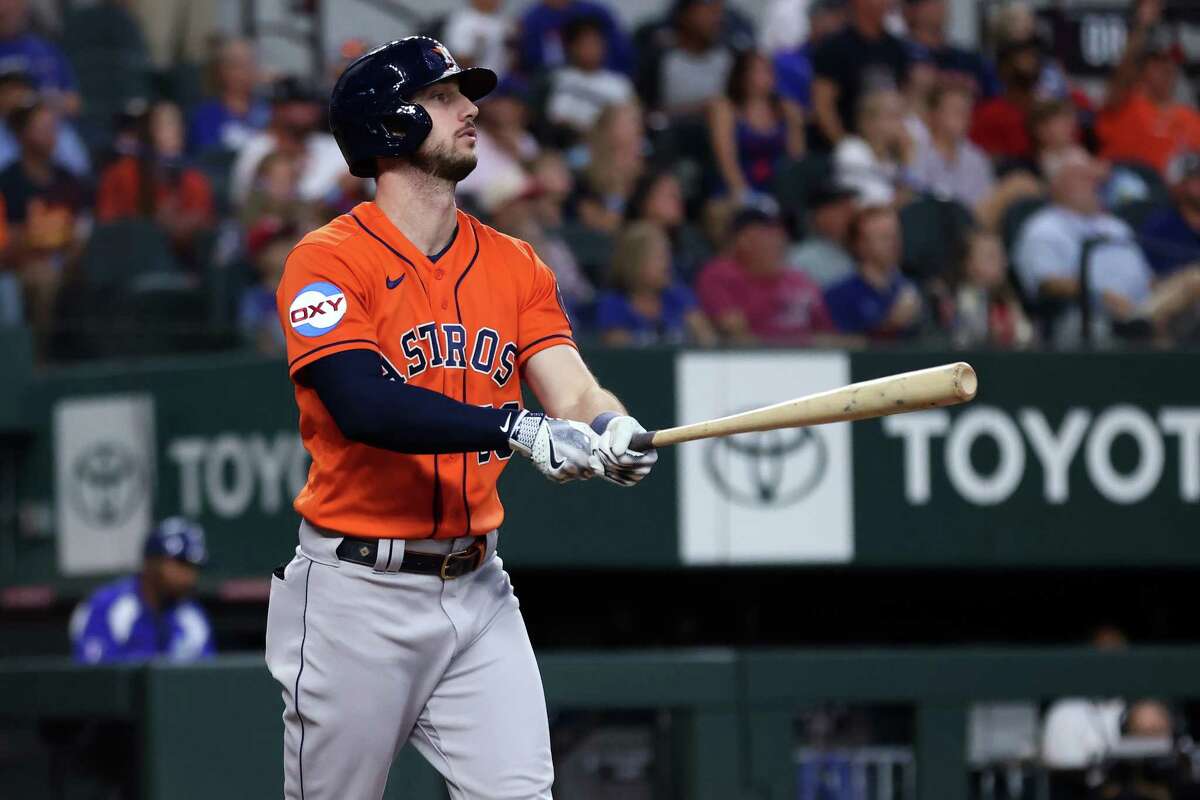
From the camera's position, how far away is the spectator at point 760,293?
8.55 metres

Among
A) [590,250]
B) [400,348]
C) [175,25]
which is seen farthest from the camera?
[175,25]

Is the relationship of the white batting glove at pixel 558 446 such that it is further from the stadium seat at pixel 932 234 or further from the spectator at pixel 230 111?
the spectator at pixel 230 111

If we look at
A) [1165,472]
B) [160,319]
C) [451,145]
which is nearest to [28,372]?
[160,319]

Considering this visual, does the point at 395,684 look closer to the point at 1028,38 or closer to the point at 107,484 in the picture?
the point at 107,484

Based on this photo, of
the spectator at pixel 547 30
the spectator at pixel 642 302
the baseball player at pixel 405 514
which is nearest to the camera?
the baseball player at pixel 405 514

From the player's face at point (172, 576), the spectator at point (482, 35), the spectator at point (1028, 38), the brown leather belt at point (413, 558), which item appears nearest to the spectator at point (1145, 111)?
the spectator at point (1028, 38)

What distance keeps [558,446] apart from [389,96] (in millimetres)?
774

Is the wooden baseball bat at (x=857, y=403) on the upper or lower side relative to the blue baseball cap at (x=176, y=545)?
upper

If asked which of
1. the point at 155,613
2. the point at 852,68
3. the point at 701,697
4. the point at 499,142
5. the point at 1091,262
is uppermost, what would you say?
the point at 852,68

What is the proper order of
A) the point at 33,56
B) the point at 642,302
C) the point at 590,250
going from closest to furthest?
the point at 642,302 < the point at 590,250 < the point at 33,56

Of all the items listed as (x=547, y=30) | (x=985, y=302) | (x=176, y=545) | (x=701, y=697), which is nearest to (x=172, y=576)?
(x=176, y=545)

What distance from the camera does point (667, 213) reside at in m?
9.28

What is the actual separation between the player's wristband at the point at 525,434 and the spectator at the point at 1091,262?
523 cm

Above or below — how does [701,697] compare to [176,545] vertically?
below
